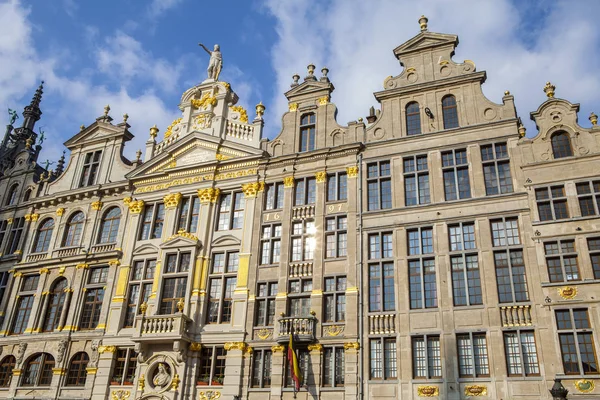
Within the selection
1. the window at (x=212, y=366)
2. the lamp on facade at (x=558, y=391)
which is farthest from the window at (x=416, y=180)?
the window at (x=212, y=366)

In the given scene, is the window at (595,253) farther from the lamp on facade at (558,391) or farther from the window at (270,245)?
the window at (270,245)

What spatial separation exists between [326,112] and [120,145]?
14.9 metres

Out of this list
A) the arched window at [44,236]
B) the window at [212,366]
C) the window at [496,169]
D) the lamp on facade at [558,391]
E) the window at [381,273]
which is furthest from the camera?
the arched window at [44,236]

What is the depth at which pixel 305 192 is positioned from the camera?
100 ft

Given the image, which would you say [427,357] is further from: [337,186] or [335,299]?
[337,186]

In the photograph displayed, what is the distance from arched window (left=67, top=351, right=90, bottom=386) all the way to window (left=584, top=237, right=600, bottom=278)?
84.7ft

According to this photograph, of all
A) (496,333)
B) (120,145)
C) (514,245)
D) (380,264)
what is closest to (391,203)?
(380,264)

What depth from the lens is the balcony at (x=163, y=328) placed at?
1104 inches

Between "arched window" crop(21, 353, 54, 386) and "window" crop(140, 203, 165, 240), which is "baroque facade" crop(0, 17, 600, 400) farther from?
"window" crop(140, 203, 165, 240)

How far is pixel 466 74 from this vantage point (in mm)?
29312

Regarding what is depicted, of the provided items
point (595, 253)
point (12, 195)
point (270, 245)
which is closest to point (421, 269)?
point (595, 253)

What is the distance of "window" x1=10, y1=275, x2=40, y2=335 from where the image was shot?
113 feet

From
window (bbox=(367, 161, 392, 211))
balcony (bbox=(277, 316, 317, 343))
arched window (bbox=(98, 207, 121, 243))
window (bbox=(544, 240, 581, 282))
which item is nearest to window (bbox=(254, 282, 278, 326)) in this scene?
balcony (bbox=(277, 316, 317, 343))

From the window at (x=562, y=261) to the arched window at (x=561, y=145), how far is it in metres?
4.39
